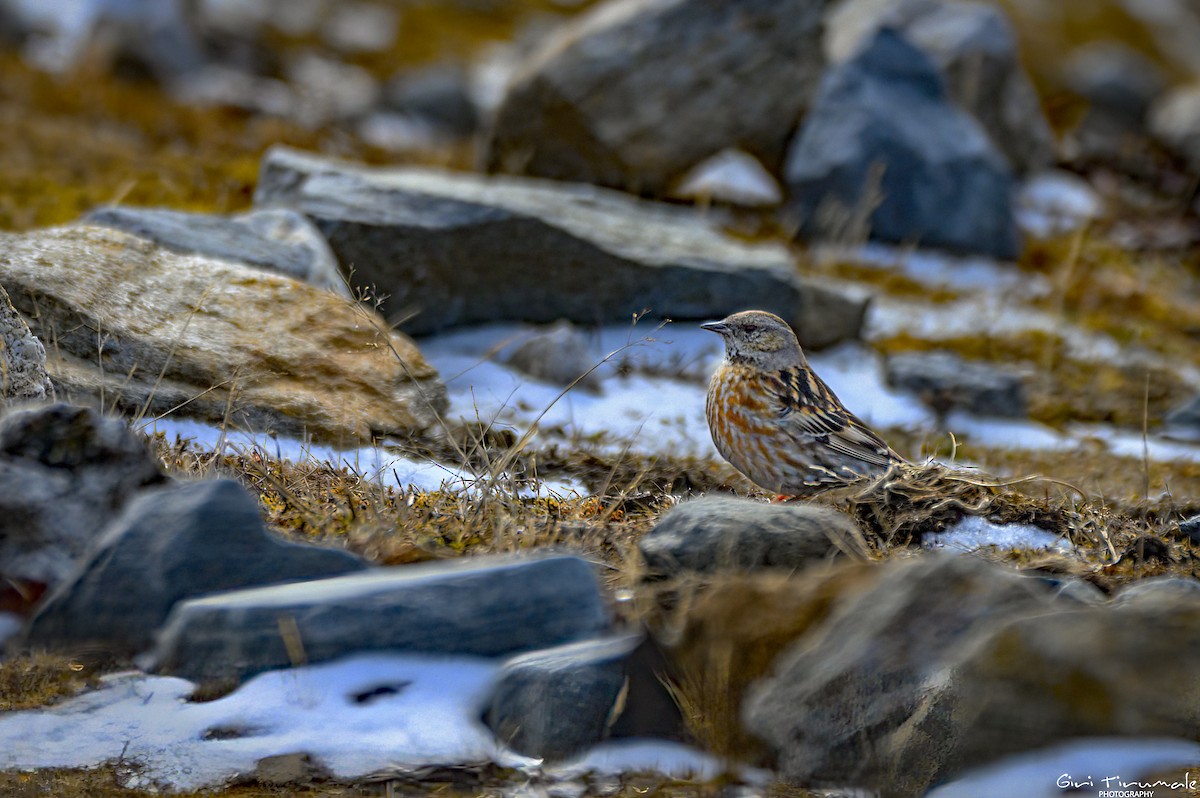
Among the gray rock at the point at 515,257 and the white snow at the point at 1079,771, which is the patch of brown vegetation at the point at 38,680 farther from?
the gray rock at the point at 515,257

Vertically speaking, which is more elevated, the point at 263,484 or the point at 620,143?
the point at 620,143

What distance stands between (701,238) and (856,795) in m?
6.42

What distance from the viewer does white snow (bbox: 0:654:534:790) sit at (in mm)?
A: 3762

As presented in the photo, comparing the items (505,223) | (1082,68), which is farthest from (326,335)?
(1082,68)

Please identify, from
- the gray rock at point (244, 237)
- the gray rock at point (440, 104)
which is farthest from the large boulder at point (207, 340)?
the gray rock at point (440, 104)

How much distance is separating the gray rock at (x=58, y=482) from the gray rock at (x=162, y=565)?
103mm

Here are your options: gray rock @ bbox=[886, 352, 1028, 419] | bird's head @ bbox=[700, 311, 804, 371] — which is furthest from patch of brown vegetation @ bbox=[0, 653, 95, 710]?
gray rock @ bbox=[886, 352, 1028, 419]

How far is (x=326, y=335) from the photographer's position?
6.69 meters

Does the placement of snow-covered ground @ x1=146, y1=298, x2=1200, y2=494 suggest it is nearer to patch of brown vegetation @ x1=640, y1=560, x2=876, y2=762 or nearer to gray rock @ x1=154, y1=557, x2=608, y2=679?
gray rock @ x1=154, y1=557, x2=608, y2=679

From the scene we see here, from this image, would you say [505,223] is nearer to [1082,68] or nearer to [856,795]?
[856,795]

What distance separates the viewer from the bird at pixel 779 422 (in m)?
5.96

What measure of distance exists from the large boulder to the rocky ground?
0.03 metres

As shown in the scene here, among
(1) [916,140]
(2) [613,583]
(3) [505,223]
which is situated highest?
(1) [916,140]

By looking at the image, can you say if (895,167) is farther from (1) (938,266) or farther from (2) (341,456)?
(2) (341,456)
